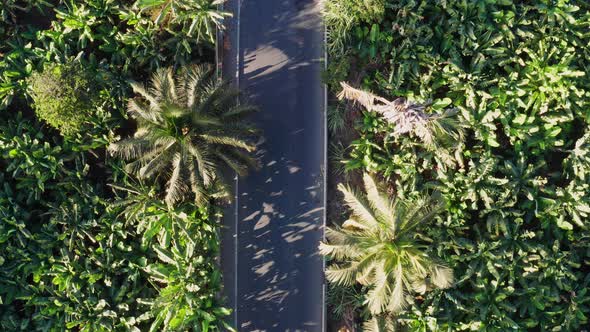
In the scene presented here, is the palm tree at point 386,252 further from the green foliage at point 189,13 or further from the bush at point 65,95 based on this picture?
the bush at point 65,95

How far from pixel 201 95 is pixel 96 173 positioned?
5.26 m

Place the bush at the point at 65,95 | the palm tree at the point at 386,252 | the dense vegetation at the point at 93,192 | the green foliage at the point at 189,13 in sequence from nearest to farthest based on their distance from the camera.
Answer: the palm tree at the point at 386,252, the bush at the point at 65,95, the dense vegetation at the point at 93,192, the green foliage at the point at 189,13

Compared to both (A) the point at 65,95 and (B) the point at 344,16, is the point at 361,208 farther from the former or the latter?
(A) the point at 65,95

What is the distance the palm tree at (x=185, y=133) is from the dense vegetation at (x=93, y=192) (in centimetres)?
17

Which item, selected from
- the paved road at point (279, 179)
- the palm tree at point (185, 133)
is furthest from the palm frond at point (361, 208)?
the palm tree at point (185, 133)

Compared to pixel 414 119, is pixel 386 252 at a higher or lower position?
lower

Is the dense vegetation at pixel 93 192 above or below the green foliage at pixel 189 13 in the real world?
below

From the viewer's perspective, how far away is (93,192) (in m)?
16.6

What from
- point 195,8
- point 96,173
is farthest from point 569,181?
point 96,173

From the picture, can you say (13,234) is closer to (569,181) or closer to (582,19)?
(569,181)

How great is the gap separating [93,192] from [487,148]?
1343cm

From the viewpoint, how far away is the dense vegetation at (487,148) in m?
15.9

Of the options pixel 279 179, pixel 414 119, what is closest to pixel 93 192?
pixel 279 179

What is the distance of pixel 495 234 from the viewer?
53.4 ft
